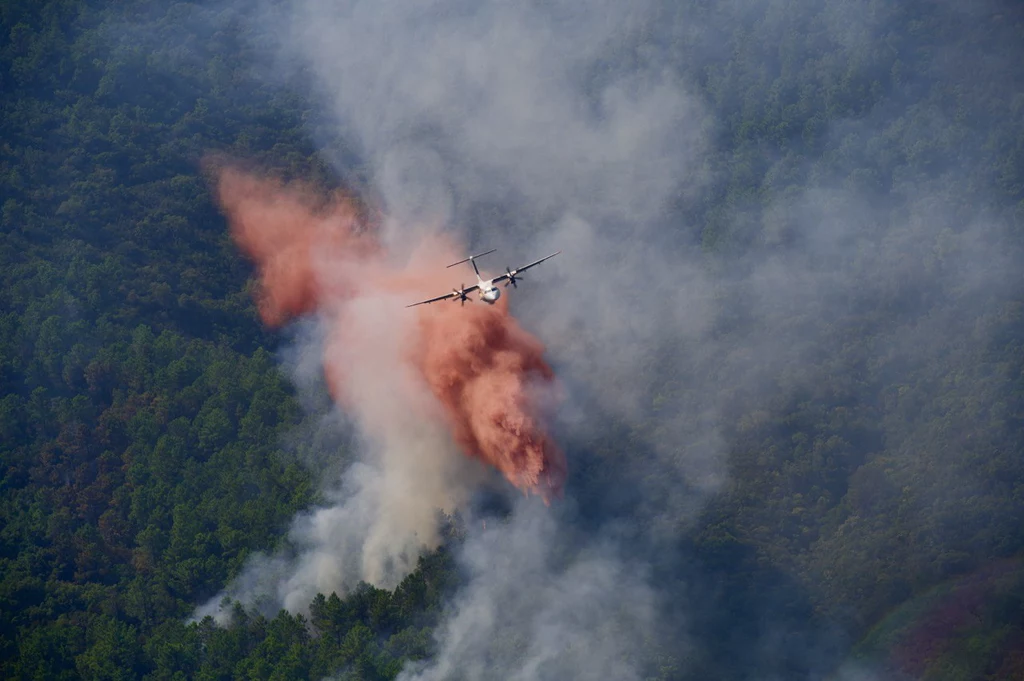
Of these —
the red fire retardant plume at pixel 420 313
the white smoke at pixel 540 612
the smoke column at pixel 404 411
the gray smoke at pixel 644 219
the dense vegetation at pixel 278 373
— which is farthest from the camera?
the gray smoke at pixel 644 219

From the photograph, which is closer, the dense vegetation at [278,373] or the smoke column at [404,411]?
the smoke column at [404,411]

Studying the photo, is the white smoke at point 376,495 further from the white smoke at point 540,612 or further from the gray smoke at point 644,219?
the white smoke at point 540,612

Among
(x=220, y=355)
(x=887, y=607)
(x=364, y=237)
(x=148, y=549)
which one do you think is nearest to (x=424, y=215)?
(x=364, y=237)

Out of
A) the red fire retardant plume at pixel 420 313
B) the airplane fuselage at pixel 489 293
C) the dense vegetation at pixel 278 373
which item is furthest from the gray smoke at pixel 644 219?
the airplane fuselage at pixel 489 293

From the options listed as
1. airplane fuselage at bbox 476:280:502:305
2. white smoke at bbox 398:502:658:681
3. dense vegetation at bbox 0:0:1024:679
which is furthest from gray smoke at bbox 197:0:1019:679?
airplane fuselage at bbox 476:280:502:305

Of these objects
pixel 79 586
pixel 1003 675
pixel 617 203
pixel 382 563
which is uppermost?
pixel 617 203

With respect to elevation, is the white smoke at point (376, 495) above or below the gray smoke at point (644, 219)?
below

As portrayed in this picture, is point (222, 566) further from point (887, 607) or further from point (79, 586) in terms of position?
point (887, 607)
